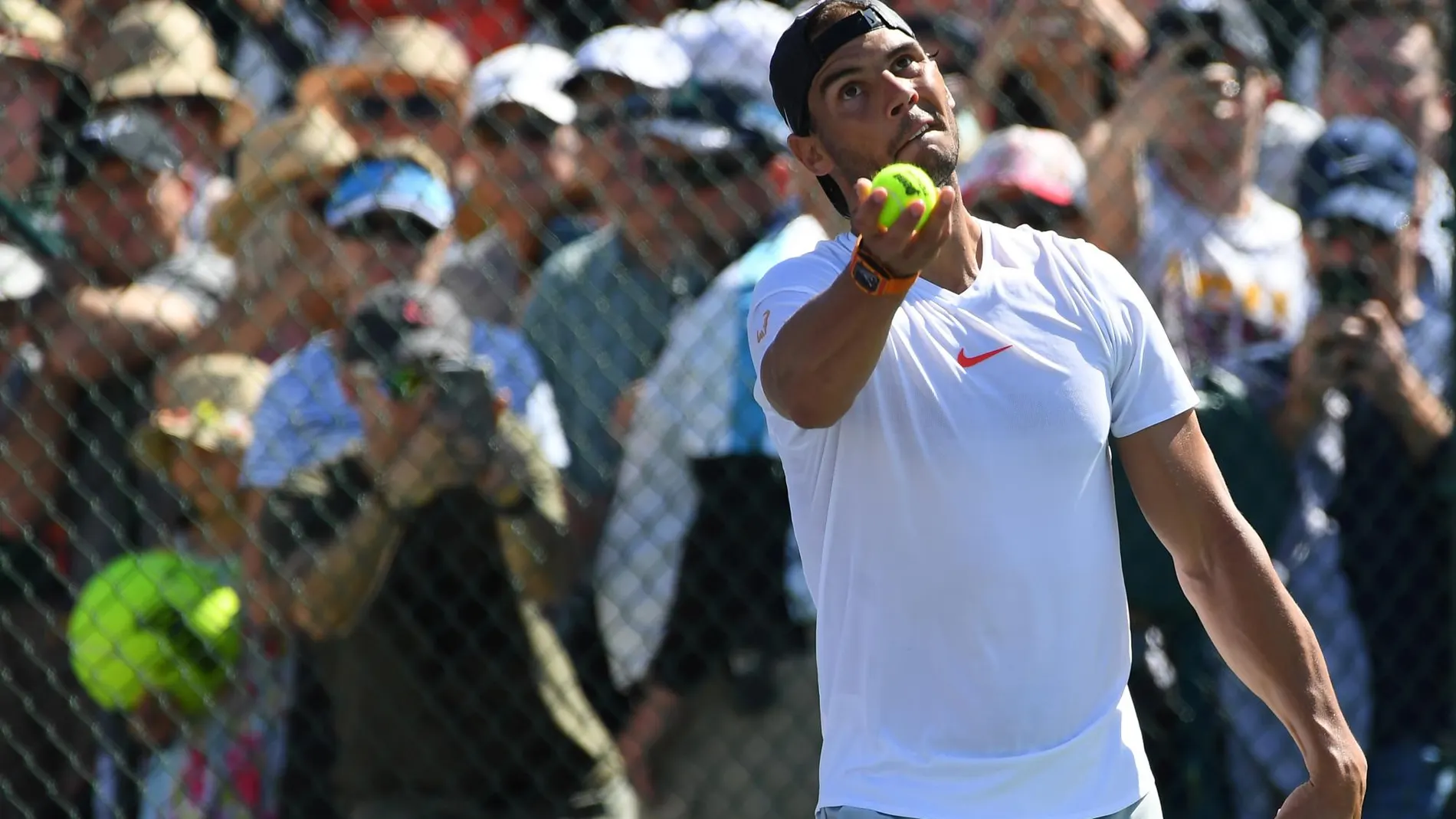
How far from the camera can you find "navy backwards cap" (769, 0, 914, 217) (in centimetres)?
186

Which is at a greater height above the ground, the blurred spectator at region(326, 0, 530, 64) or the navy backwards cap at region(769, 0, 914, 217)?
the navy backwards cap at region(769, 0, 914, 217)

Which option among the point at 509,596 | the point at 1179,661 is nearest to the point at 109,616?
the point at 509,596

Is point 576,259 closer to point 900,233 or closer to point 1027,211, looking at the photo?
point 1027,211

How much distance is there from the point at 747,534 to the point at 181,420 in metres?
1.24

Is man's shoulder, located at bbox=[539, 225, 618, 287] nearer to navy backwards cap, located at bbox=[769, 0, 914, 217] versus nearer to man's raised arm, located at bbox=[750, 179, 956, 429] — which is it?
navy backwards cap, located at bbox=[769, 0, 914, 217]

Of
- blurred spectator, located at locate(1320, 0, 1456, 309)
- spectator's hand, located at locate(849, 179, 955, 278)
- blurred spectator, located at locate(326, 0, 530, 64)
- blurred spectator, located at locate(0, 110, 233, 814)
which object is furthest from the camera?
blurred spectator, located at locate(326, 0, 530, 64)

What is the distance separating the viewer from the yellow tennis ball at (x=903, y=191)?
1562 mm

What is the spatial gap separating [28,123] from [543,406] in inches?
50.0

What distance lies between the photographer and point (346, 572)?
3.53 metres

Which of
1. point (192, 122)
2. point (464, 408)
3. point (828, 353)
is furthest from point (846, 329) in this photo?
point (192, 122)

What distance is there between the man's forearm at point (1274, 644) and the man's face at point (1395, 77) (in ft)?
8.99

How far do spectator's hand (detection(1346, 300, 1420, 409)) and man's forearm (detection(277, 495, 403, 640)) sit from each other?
2092 mm

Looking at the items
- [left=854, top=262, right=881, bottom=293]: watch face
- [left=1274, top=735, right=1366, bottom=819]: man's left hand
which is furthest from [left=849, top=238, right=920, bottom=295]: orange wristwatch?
[left=1274, top=735, right=1366, bottom=819]: man's left hand

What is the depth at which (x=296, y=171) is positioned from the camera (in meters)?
4.11
